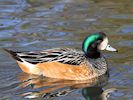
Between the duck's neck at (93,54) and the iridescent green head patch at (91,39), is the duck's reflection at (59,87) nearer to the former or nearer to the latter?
the duck's neck at (93,54)

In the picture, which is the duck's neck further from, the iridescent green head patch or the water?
the water

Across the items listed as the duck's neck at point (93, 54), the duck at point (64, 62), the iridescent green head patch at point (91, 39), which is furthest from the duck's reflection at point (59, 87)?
the iridescent green head patch at point (91, 39)

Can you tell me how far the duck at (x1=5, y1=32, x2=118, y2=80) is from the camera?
39.1ft

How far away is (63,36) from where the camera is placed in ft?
45.0

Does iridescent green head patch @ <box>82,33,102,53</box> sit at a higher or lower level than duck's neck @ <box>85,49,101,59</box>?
higher

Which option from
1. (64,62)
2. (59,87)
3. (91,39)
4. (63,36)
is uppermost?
(91,39)

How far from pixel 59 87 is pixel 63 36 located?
95.1 inches

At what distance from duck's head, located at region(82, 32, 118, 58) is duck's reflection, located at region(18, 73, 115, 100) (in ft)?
1.66

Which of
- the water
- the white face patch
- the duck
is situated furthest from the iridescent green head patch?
the water

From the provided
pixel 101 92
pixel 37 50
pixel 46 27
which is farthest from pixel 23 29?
pixel 101 92

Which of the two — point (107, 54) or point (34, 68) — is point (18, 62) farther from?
point (107, 54)

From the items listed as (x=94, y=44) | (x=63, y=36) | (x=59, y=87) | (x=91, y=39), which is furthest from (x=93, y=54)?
(x=63, y=36)

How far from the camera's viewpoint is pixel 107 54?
42.6ft

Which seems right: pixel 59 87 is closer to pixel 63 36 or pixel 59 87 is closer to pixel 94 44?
pixel 94 44
